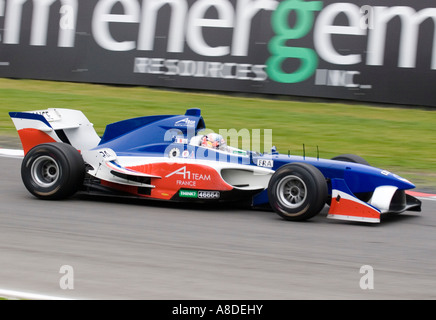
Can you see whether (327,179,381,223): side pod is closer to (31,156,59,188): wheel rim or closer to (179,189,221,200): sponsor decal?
(179,189,221,200): sponsor decal

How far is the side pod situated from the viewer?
23.4 feet

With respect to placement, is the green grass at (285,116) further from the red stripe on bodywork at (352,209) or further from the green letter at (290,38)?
the red stripe on bodywork at (352,209)

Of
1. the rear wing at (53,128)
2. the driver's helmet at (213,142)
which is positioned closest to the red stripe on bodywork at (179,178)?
A: the driver's helmet at (213,142)

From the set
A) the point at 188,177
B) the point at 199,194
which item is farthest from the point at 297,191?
the point at 188,177

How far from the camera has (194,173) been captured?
7.70m

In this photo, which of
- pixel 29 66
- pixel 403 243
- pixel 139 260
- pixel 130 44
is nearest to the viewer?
pixel 139 260

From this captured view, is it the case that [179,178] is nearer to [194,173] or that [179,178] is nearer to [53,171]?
[194,173]

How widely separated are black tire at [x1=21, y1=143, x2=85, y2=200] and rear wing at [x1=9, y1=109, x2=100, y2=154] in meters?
0.44

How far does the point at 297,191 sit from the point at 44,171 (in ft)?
8.93

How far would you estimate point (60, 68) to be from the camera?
16750mm

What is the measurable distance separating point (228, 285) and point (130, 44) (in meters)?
11.3

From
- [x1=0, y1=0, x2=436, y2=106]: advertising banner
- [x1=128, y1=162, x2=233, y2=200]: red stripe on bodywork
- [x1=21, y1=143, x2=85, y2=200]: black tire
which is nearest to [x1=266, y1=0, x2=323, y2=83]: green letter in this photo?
[x1=0, y1=0, x2=436, y2=106]: advertising banner
